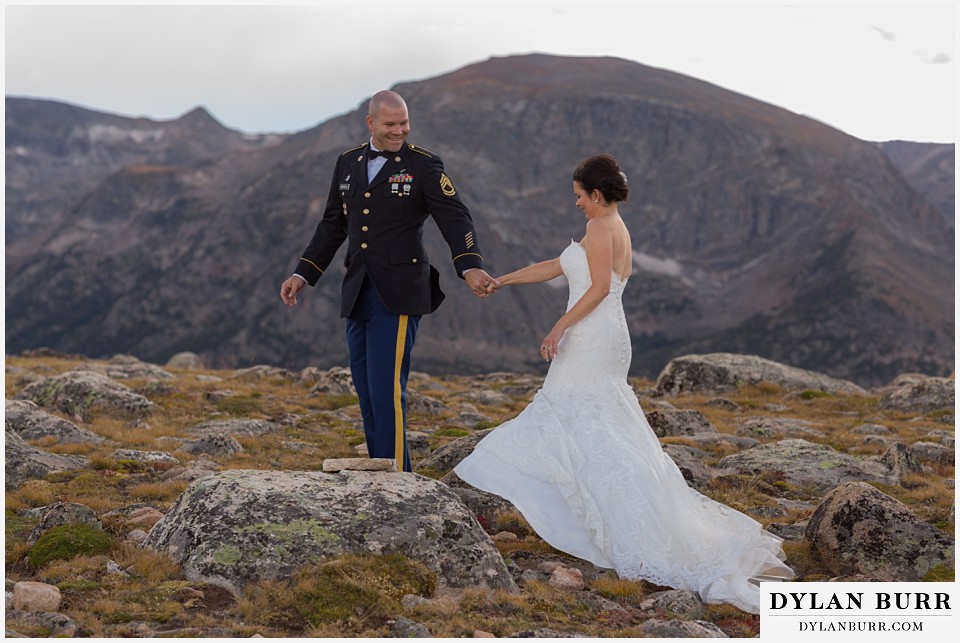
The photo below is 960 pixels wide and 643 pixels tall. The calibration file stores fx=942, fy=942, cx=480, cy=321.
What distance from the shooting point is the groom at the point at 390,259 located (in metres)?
8.97

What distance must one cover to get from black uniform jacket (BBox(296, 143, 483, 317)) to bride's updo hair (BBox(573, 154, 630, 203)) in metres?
1.23

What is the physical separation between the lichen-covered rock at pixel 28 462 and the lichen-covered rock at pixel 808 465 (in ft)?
26.6

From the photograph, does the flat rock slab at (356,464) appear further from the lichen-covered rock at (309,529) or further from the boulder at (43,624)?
the boulder at (43,624)

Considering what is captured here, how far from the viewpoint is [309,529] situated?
7.44 metres

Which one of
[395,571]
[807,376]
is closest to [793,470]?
[395,571]

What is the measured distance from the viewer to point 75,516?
27.6 ft

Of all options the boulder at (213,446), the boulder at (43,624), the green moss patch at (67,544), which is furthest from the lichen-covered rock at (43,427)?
the boulder at (43,624)

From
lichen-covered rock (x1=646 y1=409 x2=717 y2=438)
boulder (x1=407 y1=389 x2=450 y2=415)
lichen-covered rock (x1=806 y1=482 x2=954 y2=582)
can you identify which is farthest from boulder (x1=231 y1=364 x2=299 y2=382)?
lichen-covered rock (x1=806 y1=482 x2=954 y2=582)

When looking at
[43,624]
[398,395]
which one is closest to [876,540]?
[398,395]

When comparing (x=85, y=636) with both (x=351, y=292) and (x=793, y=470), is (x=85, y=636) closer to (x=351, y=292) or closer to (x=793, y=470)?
(x=351, y=292)

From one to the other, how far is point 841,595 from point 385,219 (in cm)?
522

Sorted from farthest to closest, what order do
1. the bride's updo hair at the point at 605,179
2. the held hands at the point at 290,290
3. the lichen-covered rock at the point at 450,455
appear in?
the lichen-covered rock at the point at 450,455, the held hands at the point at 290,290, the bride's updo hair at the point at 605,179

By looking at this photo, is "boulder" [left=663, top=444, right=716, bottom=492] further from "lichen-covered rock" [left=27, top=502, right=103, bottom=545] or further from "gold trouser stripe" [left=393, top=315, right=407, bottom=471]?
"lichen-covered rock" [left=27, top=502, right=103, bottom=545]

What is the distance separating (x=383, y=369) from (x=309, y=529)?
6.44ft
